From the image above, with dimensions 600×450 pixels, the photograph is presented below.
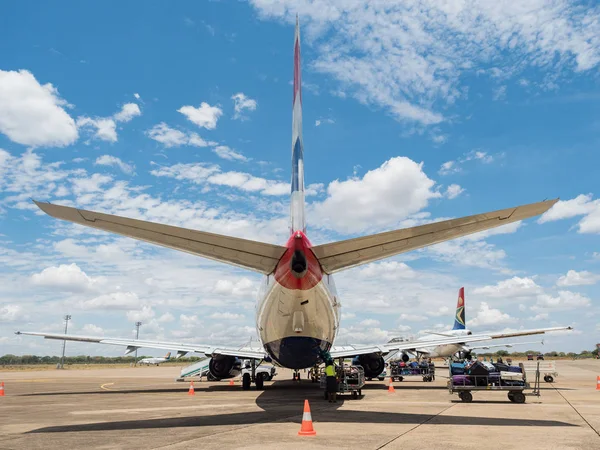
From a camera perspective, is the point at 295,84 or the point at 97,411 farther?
the point at 295,84

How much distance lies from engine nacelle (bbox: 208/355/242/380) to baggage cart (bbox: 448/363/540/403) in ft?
38.7

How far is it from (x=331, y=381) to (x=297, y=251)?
7.24 meters

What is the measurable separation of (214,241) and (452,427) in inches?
280

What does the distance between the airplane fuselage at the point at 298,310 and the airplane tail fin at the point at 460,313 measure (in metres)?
39.4

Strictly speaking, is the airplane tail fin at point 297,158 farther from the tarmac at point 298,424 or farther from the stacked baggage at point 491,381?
the stacked baggage at point 491,381

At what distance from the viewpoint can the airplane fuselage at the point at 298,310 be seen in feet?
40.4

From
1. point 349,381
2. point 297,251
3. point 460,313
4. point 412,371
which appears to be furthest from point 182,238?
point 460,313

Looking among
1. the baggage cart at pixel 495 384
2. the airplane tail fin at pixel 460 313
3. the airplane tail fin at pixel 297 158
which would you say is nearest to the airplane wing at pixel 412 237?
the airplane tail fin at pixel 297 158

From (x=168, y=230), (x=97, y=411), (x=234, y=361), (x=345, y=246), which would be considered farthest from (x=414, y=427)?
(x=234, y=361)

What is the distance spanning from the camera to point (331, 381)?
672 inches

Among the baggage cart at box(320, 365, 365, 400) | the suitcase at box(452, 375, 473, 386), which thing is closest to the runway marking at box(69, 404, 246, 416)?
the baggage cart at box(320, 365, 365, 400)

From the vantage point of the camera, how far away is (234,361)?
24.8 meters

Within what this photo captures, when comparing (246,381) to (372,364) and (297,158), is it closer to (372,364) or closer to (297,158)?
(372,364)

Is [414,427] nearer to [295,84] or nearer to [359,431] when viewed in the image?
[359,431]
